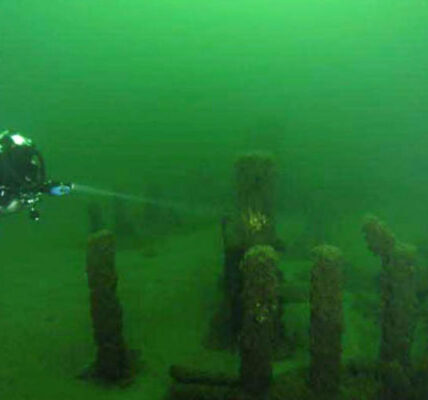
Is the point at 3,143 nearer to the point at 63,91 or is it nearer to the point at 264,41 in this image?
the point at 63,91

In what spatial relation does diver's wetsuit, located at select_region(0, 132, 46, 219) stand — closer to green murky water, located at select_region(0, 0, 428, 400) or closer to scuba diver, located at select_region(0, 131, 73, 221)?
scuba diver, located at select_region(0, 131, 73, 221)

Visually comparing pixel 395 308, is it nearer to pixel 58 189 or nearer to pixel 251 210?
pixel 251 210

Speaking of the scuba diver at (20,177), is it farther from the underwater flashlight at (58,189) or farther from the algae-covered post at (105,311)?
the algae-covered post at (105,311)

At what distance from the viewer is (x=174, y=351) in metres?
7.74

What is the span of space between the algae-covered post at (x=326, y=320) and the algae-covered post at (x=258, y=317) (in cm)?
47

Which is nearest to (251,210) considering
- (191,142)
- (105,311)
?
(105,311)

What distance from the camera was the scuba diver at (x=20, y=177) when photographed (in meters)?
5.50

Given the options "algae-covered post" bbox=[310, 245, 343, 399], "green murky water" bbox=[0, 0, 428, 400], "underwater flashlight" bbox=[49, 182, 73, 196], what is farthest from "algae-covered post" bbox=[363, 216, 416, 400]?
"underwater flashlight" bbox=[49, 182, 73, 196]

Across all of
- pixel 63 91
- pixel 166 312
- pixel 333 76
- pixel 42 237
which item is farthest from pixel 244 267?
pixel 63 91

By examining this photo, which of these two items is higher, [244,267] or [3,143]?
[3,143]

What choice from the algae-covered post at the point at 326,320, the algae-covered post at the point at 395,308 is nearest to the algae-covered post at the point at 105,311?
the algae-covered post at the point at 326,320

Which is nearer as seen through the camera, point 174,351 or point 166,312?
point 174,351

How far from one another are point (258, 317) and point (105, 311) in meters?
2.14

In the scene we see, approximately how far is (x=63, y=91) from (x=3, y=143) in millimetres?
136493
